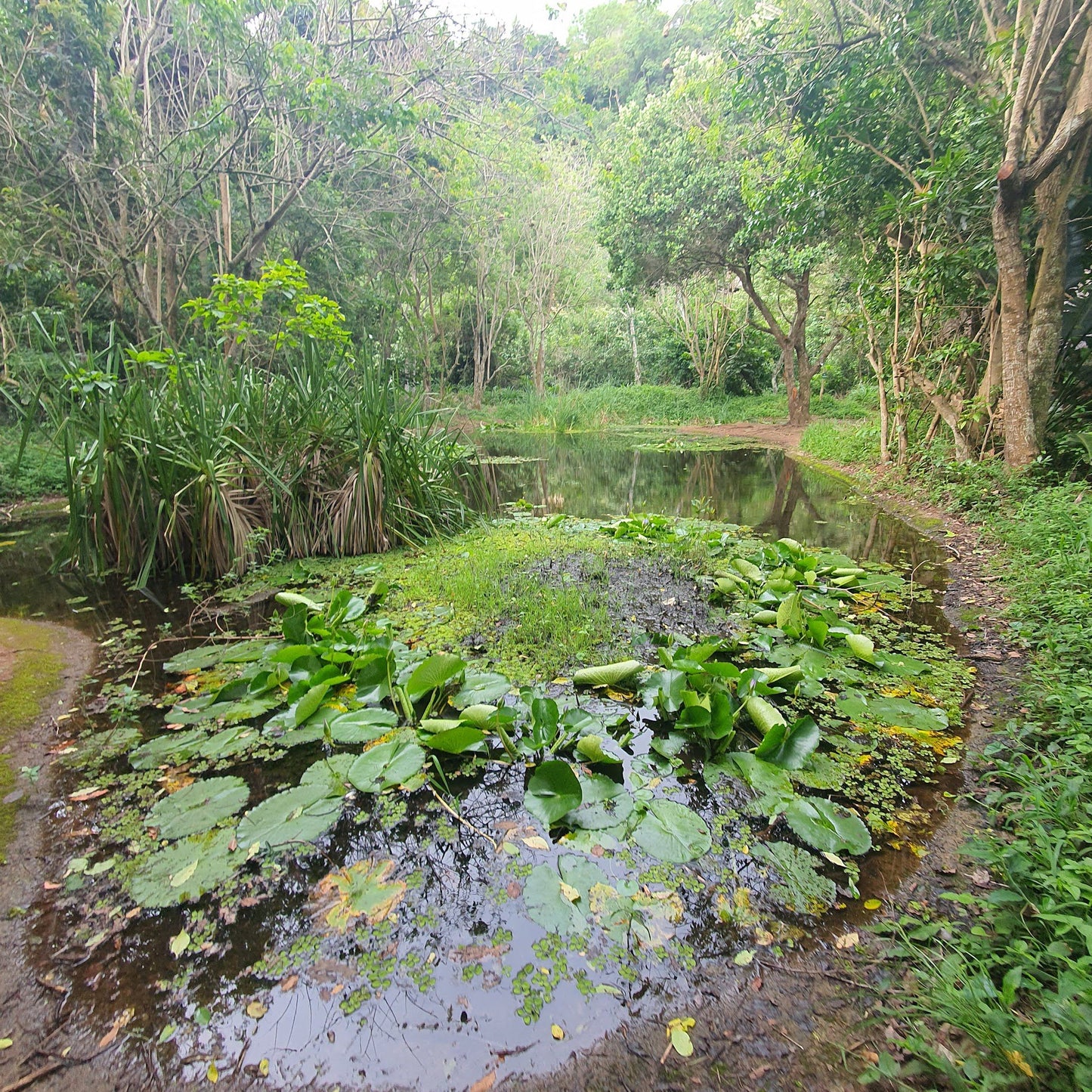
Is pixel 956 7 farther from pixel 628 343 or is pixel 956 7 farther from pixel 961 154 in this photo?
pixel 628 343

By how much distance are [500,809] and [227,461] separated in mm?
2962

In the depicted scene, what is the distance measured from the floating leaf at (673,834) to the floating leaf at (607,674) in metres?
0.61

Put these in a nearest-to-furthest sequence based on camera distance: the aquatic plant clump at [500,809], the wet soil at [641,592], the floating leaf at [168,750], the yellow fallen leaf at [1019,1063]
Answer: the yellow fallen leaf at [1019,1063] < the aquatic plant clump at [500,809] < the floating leaf at [168,750] < the wet soil at [641,592]

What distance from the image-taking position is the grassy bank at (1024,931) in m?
0.96

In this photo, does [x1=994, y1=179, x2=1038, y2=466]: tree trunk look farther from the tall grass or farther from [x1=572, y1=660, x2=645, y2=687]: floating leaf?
the tall grass

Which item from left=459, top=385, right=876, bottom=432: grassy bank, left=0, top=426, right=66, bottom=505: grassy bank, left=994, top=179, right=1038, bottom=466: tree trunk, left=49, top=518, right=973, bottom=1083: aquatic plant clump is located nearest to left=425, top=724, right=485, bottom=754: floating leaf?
left=49, top=518, right=973, bottom=1083: aquatic plant clump

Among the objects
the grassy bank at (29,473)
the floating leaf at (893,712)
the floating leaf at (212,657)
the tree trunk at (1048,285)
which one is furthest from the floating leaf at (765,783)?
the grassy bank at (29,473)

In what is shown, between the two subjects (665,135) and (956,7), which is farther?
(665,135)

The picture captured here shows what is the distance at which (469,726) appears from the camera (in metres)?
1.85

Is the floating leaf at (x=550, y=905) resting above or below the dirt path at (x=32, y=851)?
above

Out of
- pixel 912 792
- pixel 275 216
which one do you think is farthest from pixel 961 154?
pixel 275 216

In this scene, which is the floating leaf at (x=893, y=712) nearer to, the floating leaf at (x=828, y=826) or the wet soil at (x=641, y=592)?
the floating leaf at (x=828, y=826)

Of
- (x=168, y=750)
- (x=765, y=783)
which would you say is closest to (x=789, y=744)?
(x=765, y=783)

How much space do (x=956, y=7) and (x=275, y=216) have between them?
25.5 feet
